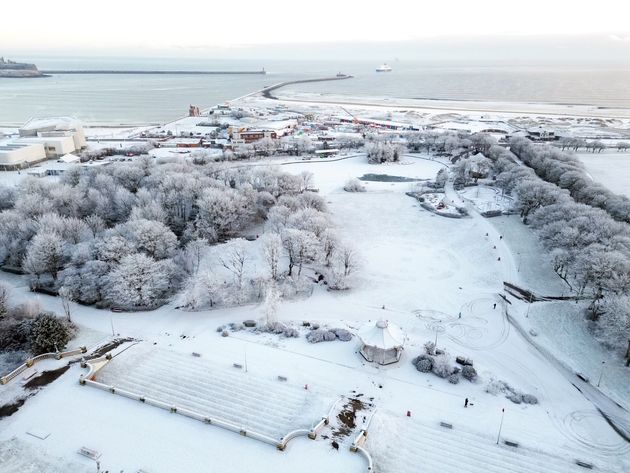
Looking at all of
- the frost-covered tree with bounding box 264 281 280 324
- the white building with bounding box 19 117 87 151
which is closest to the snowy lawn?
the frost-covered tree with bounding box 264 281 280 324

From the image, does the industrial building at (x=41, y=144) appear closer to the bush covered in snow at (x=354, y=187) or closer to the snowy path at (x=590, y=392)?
the bush covered in snow at (x=354, y=187)

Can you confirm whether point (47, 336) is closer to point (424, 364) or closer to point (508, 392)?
point (424, 364)

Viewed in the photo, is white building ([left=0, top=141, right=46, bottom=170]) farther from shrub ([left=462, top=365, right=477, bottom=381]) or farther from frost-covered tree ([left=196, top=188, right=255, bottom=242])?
shrub ([left=462, top=365, right=477, bottom=381])

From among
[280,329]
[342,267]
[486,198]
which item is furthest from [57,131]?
[486,198]

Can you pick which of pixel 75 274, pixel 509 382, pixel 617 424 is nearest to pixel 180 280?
pixel 75 274

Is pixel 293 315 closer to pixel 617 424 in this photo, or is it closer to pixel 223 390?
pixel 223 390
